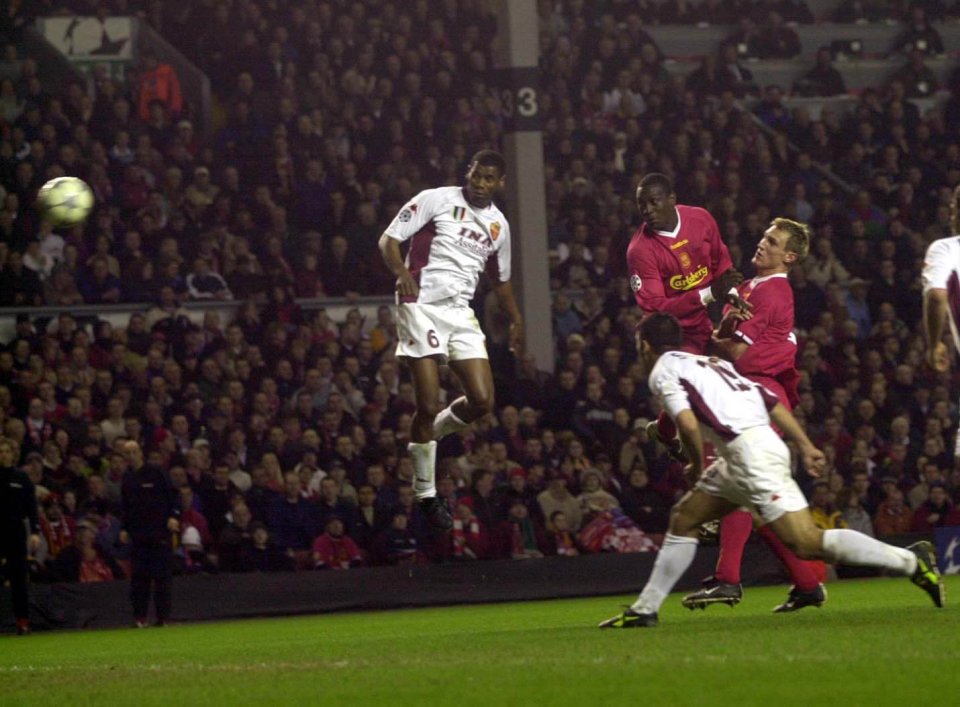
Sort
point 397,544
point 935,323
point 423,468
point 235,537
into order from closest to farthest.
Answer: point 935,323
point 423,468
point 235,537
point 397,544

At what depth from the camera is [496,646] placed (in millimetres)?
9055

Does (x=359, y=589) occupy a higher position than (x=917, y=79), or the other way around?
(x=917, y=79)

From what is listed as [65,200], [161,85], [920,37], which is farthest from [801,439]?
[920,37]

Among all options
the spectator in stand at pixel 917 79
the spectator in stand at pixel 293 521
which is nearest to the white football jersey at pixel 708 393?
the spectator in stand at pixel 293 521

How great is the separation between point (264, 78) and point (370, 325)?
4.08 meters

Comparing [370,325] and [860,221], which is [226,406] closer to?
[370,325]

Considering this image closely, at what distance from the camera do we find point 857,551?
901 centimetres

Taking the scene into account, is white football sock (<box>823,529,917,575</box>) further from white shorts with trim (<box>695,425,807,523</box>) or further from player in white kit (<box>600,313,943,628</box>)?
white shorts with trim (<box>695,425,807,523</box>)

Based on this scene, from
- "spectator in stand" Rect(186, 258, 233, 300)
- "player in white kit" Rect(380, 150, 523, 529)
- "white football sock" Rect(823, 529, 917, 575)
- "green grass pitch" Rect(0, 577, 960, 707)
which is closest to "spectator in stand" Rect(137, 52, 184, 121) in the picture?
"spectator in stand" Rect(186, 258, 233, 300)

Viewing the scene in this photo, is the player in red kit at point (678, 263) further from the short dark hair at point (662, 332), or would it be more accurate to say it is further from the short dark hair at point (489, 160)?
the short dark hair at point (662, 332)

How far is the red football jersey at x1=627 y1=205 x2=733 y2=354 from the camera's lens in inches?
445

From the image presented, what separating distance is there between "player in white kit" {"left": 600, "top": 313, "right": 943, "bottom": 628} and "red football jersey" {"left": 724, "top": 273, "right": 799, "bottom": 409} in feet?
4.82

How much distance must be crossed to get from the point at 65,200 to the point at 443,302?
14.5 ft

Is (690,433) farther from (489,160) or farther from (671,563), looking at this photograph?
(489,160)
